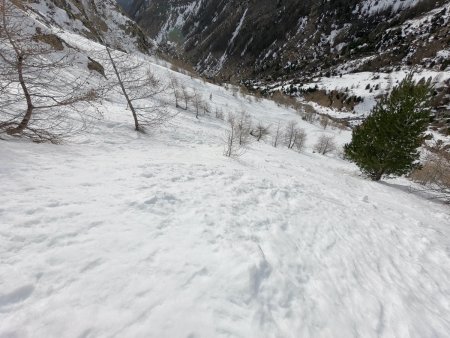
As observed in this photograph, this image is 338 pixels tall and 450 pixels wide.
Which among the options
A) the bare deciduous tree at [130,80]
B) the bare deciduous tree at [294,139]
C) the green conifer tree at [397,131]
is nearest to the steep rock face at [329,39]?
the bare deciduous tree at [294,139]

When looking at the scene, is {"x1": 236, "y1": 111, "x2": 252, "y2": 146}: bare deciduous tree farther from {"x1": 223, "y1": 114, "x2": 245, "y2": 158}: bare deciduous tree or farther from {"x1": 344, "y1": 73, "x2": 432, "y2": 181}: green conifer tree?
{"x1": 344, "y1": 73, "x2": 432, "y2": 181}: green conifer tree

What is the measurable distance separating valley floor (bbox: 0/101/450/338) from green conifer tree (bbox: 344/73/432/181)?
939 cm

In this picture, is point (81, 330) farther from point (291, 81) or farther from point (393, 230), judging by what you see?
point (291, 81)

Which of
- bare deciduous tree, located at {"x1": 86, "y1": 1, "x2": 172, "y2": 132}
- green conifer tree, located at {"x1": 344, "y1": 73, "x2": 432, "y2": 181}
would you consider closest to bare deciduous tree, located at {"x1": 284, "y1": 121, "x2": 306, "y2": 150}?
green conifer tree, located at {"x1": 344, "y1": 73, "x2": 432, "y2": 181}

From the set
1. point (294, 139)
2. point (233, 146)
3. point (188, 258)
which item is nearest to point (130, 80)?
point (233, 146)

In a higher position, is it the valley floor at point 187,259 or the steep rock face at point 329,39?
the steep rock face at point 329,39

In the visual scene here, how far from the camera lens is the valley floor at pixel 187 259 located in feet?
9.46

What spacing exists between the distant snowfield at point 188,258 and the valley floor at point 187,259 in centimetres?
2

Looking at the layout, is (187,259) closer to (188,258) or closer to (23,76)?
(188,258)

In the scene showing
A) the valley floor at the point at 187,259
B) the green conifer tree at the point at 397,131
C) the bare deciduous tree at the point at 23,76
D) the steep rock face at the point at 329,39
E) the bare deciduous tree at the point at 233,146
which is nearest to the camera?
the valley floor at the point at 187,259

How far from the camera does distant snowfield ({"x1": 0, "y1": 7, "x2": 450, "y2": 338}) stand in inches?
114

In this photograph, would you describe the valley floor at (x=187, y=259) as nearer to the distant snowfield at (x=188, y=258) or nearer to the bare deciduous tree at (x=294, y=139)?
the distant snowfield at (x=188, y=258)

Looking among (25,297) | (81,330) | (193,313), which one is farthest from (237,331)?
(25,297)

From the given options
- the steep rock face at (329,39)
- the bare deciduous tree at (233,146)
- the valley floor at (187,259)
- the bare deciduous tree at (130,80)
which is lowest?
the valley floor at (187,259)
